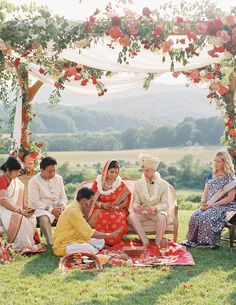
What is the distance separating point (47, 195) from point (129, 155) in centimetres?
3625

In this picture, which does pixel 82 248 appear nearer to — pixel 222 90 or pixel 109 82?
pixel 222 90

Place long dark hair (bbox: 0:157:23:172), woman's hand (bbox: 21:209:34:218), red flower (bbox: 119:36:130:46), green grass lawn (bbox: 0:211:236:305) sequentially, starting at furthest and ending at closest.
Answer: woman's hand (bbox: 21:209:34:218)
long dark hair (bbox: 0:157:23:172)
red flower (bbox: 119:36:130:46)
green grass lawn (bbox: 0:211:236:305)

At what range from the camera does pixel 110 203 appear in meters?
7.65

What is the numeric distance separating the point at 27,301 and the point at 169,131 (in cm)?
4700

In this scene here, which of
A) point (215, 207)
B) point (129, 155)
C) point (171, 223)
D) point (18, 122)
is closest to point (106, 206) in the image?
point (171, 223)

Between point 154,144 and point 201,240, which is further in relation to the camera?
point 154,144

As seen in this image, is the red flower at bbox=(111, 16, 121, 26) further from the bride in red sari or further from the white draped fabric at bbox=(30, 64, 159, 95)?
the white draped fabric at bbox=(30, 64, 159, 95)

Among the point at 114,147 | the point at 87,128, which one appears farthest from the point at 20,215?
the point at 87,128

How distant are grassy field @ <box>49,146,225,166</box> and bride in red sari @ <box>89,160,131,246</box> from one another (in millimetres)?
30594

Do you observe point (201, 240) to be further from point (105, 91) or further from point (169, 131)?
point (169, 131)

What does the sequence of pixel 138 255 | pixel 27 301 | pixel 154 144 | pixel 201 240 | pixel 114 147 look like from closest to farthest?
pixel 27 301, pixel 138 255, pixel 201 240, pixel 114 147, pixel 154 144

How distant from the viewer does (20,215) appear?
699 centimetres

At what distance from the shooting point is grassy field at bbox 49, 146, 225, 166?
4059 centimetres

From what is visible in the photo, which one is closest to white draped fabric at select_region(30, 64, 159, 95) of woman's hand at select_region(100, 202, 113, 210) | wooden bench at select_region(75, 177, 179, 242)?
wooden bench at select_region(75, 177, 179, 242)
